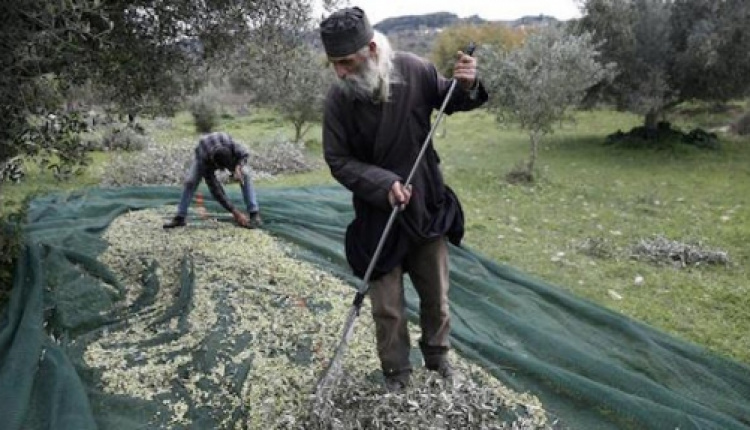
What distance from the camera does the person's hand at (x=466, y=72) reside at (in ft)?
10.6

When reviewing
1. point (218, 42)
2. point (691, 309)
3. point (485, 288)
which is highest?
point (218, 42)

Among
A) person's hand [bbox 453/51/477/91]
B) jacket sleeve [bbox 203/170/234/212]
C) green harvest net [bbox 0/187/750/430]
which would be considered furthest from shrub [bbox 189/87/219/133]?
person's hand [bbox 453/51/477/91]

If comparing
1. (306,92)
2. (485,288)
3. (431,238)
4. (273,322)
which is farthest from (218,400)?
(306,92)

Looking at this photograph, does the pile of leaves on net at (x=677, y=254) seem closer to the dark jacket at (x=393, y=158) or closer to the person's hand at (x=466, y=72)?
the dark jacket at (x=393, y=158)

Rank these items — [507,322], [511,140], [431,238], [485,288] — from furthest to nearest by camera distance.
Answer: [511,140] → [485,288] → [507,322] → [431,238]

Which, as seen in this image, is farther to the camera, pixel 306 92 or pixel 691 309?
pixel 306 92

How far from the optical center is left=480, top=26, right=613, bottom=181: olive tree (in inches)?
475

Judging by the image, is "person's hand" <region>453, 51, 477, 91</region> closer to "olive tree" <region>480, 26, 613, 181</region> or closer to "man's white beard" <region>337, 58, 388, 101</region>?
"man's white beard" <region>337, 58, 388, 101</region>

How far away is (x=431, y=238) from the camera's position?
3.32 metres

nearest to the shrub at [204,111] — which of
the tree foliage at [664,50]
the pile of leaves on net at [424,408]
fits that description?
the tree foliage at [664,50]

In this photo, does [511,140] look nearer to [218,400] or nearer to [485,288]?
[485,288]

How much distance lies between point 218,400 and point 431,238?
167cm

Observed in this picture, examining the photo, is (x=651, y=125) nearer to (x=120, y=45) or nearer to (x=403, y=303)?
(x=120, y=45)

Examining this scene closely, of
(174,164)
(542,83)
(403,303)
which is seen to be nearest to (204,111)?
(174,164)
